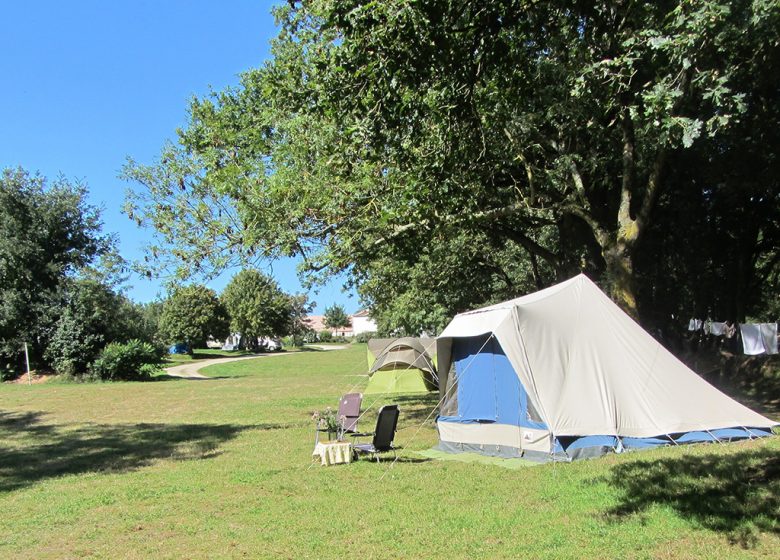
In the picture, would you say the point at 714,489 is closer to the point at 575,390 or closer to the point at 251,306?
the point at 575,390

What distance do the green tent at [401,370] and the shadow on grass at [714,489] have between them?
1377cm

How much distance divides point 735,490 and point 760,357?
1369 cm

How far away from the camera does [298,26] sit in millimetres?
13852

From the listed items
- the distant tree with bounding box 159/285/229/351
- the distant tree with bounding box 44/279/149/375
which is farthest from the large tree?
the distant tree with bounding box 159/285/229/351

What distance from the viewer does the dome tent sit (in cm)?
885


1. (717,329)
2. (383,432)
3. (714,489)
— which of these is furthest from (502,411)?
(717,329)

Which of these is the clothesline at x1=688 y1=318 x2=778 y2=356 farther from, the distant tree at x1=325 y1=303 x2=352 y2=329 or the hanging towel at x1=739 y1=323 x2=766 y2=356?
the distant tree at x1=325 y1=303 x2=352 y2=329

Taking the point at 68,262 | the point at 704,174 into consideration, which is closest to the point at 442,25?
the point at 704,174

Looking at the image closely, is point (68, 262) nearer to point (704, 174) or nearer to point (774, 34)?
point (704, 174)

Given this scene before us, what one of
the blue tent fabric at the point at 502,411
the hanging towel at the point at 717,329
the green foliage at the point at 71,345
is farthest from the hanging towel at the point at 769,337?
the green foliage at the point at 71,345

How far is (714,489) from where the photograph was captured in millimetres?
6297

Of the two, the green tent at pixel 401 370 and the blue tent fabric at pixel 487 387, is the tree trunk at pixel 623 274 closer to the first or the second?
the blue tent fabric at pixel 487 387

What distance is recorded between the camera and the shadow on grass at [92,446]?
31.4 feet

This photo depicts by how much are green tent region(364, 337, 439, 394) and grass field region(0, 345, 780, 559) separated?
1013 centimetres
